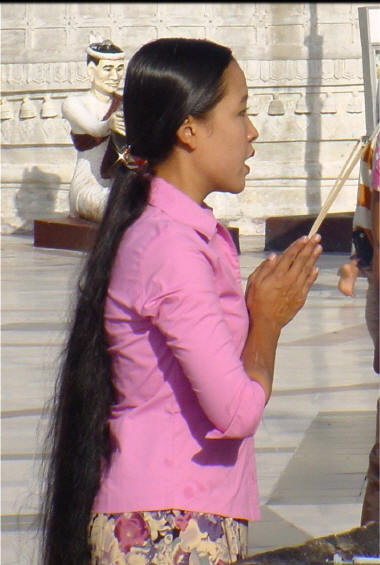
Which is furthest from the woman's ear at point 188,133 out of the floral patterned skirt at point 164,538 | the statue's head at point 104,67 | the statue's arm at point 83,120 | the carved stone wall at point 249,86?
the carved stone wall at point 249,86

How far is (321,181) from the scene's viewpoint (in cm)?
1741

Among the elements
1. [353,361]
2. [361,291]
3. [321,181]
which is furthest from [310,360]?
[321,181]

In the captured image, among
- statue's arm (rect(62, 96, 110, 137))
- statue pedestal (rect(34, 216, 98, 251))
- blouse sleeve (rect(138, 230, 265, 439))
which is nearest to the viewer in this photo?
blouse sleeve (rect(138, 230, 265, 439))

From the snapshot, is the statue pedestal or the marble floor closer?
the marble floor

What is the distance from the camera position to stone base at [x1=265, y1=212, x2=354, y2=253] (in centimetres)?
1418

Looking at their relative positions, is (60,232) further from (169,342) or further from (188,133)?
(169,342)

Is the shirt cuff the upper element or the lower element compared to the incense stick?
lower

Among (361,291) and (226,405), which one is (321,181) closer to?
(361,291)

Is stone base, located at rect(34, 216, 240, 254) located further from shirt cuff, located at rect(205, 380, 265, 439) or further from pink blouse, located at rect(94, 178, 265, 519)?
shirt cuff, located at rect(205, 380, 265, 439)

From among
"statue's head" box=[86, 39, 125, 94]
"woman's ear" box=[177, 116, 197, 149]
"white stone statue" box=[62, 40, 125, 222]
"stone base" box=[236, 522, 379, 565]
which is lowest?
"white stone statue" box=[62, 40, 125, 222]

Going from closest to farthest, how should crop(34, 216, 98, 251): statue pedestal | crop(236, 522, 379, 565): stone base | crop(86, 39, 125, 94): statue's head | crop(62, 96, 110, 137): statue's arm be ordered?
crop(236, 522, 379, 565): stone base, crop(62, 96, 110, 137): statue's arm, crop(34, 216, 98, 251): statue pedestal, crop(86, 39, 125, 94): statue's head

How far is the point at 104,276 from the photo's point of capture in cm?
211

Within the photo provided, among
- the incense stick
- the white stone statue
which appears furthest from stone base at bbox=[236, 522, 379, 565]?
the white stone statue

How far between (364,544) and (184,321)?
0.41 meters
